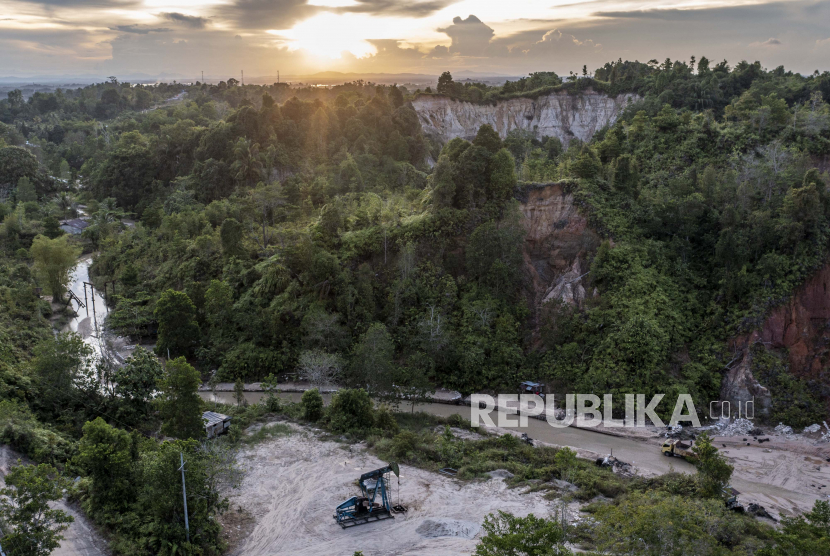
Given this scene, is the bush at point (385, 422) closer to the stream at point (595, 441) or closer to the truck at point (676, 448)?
the stream at point (595, 441)

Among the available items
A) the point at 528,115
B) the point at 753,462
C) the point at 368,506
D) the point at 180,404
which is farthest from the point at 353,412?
the point at 528,115

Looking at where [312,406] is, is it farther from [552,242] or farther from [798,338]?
[798,338]

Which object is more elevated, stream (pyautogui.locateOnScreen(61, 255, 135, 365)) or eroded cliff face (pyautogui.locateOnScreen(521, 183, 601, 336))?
eroded cliff face (pyautogui.locateOnScreen(521, 183, 601, 336))

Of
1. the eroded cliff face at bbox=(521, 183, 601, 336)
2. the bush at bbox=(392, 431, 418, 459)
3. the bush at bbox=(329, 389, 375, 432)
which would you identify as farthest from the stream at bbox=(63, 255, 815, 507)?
the eroded cliff face at bbox=(521, 183, 601, 336)

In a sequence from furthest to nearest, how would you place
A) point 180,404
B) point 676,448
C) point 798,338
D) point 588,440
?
point 798,338 → point 588,440 → point 676,448 → point 180,404

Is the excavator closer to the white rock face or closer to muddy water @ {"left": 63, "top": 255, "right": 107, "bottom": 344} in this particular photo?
muddy water @ {"left": 63, "top": 255, "right": 107, "bottom": 344}
